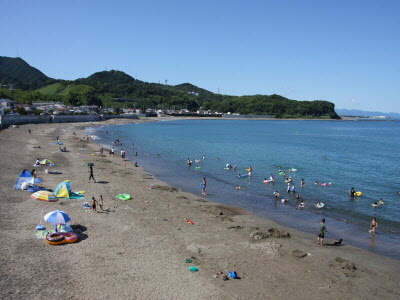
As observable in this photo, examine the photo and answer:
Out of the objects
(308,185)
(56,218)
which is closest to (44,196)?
(56,218)

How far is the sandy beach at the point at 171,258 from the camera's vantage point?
11438 mm

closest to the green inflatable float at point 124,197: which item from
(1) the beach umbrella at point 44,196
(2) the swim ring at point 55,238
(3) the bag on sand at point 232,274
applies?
(1) the beach umbrella at point 44,196

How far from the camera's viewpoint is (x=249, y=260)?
14266mm

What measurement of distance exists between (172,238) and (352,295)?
8.62 metres

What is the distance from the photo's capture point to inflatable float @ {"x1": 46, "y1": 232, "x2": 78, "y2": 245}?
46.5 feet

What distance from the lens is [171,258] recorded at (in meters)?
13.9

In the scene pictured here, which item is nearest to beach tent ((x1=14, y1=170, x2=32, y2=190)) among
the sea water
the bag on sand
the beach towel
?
the beach towel

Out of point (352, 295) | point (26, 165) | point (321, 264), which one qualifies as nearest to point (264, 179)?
point (321, 264)

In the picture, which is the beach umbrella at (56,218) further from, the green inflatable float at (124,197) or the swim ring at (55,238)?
the green inflatable float at (124,197)

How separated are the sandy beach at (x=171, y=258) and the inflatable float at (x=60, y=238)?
0.20 m

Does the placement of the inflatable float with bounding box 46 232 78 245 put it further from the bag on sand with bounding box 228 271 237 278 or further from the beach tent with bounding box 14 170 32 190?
the beach tent with bounding box 14 170 32 190

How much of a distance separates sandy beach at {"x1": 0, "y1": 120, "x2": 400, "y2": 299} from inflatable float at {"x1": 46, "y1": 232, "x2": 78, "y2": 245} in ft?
0.67

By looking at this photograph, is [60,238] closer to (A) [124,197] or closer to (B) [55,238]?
(B) [55,238]

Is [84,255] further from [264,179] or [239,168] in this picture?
[239,168]
